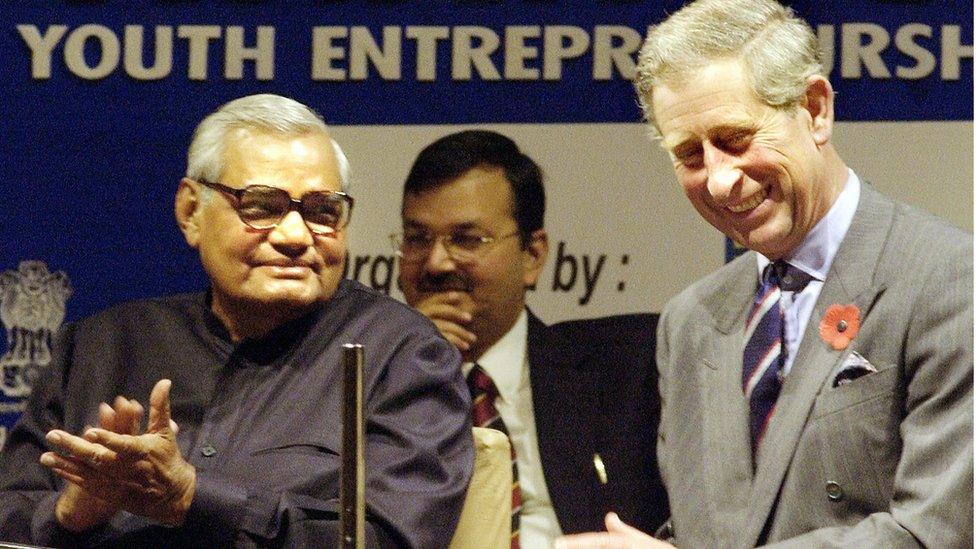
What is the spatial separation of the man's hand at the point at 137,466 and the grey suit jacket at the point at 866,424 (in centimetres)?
86

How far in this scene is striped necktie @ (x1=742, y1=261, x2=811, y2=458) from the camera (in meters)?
2.50

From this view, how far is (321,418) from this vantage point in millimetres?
2904

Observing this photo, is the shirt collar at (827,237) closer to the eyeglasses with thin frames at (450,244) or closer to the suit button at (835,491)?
the suit button at (835,491)

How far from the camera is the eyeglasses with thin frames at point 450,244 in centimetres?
358

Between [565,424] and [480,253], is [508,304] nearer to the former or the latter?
[480,253]

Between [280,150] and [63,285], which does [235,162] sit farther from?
[63,285]

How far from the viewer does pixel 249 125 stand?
Result: 307cm

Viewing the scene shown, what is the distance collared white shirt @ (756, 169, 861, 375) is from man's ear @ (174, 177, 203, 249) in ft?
4.20

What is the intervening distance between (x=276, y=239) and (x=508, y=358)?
32.3 inches

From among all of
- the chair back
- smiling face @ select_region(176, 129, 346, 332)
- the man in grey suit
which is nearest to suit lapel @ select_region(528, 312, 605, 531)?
the chair back

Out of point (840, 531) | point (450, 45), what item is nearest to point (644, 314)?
point (450, 45)

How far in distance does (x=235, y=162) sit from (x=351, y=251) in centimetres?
63

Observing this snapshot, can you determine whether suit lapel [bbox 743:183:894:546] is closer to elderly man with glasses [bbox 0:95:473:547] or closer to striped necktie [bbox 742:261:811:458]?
striped necktie [bbox 742:261:811:458]

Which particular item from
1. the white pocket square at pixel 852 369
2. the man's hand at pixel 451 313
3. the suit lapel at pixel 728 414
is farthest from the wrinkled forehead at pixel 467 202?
the white pocket square at pixel 852 369
